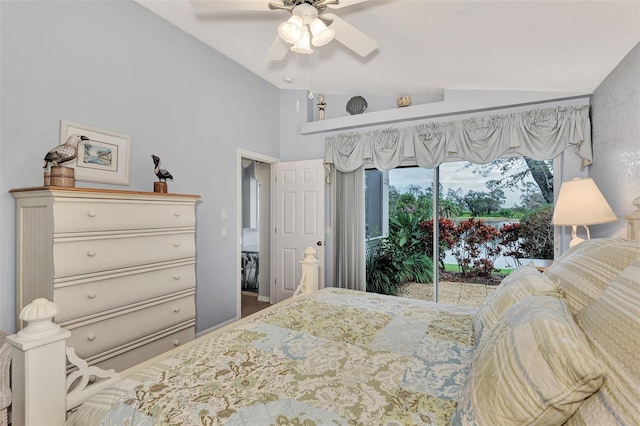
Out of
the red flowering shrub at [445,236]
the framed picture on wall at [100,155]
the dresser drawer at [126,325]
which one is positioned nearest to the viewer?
the dresser drawer at [126,325]

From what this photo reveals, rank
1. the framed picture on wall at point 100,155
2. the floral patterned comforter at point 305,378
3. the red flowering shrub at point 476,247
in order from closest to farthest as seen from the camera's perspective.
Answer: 1. the floral patterned comforter at point 305,378
2. the framed picture on wall at point 100,155
3. the red flowering shrub at point 476,247

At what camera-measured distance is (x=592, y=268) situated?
1.13 metres

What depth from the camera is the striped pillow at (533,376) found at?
63cm

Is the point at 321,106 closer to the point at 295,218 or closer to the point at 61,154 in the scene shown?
the point at 295,218

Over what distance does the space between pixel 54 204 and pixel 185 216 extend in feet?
2.86

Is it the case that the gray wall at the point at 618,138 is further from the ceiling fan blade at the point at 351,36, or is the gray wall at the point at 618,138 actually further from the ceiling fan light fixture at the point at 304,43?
the ceiling fan light fixture at the point at 304,43

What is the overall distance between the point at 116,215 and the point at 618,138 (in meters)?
3.48

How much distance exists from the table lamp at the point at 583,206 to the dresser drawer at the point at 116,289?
288 cm

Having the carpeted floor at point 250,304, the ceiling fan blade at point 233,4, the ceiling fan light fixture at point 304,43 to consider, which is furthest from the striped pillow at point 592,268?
the carpeted floor at point 250,304

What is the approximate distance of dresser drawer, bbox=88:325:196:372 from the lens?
1881 mm

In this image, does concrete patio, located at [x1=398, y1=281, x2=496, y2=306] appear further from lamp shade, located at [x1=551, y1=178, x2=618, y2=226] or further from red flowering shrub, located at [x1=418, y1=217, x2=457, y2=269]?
lamp shade, located at [x1=551, y1=178, x2=618, y2=226]

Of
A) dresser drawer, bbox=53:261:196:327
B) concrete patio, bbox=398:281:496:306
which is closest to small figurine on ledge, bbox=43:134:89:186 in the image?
dresser drawer, bbox=53:261:196:327

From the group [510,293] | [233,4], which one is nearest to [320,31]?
[233,4]

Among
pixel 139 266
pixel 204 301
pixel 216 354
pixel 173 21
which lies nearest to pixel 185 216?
pixel 139 266
